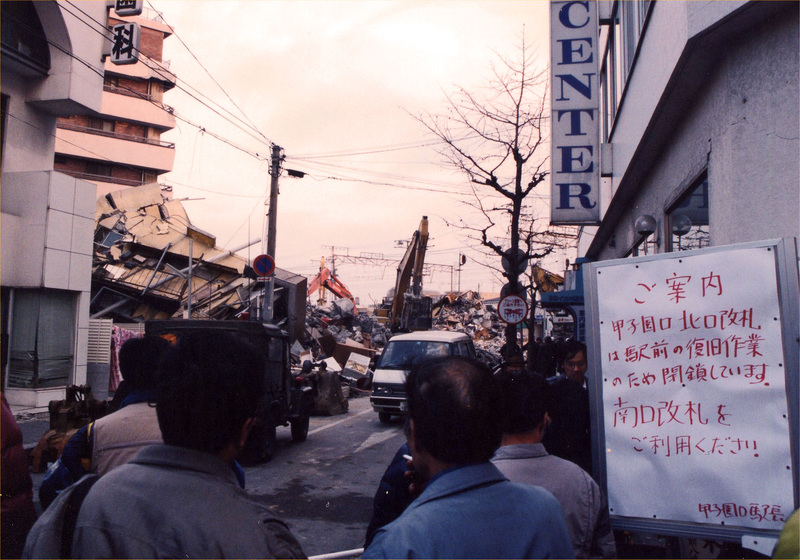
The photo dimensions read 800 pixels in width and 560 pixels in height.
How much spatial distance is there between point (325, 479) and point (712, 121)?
662cm

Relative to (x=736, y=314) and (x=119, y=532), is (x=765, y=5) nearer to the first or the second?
(x=736, y=314)

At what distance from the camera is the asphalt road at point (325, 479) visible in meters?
6.57

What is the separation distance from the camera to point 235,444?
5.71ft

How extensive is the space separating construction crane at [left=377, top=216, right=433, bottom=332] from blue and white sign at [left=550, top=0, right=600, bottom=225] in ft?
47.5

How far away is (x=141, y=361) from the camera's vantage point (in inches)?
111

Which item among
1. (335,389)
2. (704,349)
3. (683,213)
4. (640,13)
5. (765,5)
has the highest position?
(640,13)

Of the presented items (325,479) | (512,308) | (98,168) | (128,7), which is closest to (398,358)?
(512,308)

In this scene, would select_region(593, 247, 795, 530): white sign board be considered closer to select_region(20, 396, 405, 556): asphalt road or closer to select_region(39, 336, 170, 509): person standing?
select_region(39, 336, 170, 509): person standing

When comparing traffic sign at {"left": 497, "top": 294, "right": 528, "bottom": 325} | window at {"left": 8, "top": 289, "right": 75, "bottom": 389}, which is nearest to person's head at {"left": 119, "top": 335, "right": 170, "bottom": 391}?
traffic sign at {"left": 497, "top": 294, "right": 528, "bottom": 325}

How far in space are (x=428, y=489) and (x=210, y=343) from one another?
71 centimetres

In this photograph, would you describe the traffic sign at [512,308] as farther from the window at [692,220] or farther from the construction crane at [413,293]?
the construction crane at [413,293]

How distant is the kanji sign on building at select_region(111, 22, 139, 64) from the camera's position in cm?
1617

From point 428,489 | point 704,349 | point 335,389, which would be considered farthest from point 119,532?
point 335,389

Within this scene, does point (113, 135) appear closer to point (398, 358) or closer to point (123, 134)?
point (123, 134)
